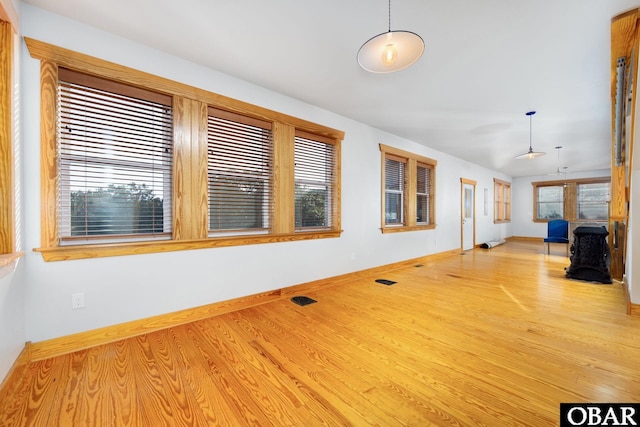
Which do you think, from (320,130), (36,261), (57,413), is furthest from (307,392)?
(320,130)

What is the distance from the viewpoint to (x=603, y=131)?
477 centimetres

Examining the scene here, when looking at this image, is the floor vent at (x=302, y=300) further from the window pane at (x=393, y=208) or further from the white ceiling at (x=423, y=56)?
the white ceiling at (x=423, y=56)

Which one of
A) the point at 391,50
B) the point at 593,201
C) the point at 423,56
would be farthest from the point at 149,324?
the point at 593,201

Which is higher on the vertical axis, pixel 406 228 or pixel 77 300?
pixel 406 228

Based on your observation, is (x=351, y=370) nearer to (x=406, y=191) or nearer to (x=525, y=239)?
(x=406, y=191)

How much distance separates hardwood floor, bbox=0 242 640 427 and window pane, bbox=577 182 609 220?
841 cm

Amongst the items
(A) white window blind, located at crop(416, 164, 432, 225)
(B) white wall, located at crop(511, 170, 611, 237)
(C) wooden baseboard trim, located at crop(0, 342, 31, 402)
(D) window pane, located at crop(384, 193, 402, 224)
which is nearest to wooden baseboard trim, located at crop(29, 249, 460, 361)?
(C) wooden baseboard trim, located at crop(0, 342, 31, 402)

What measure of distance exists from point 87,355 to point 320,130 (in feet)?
11.0

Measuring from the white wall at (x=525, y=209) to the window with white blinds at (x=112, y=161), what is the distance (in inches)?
471

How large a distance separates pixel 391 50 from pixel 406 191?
12.5ft

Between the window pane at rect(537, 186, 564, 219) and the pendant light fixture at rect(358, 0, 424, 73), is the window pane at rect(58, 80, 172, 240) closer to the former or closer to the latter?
the pendant light fixture at rect(358, 0, 424, 73)

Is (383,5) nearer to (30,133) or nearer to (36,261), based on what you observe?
(30,133)

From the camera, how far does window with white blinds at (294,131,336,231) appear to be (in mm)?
3623

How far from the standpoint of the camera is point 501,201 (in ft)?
31.2
